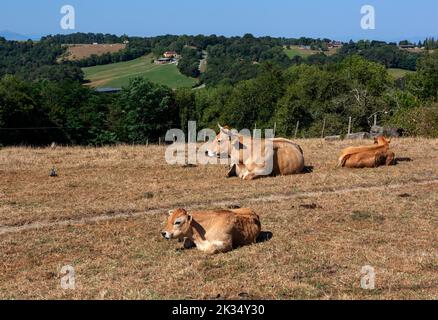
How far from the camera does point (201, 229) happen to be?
11078mm

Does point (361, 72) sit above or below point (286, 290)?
above

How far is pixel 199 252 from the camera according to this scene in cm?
1087

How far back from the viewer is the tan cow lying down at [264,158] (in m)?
18.8

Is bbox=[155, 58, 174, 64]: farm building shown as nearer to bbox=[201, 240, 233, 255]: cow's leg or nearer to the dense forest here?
the dense forest

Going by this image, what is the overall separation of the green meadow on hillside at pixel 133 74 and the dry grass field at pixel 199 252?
110 meters

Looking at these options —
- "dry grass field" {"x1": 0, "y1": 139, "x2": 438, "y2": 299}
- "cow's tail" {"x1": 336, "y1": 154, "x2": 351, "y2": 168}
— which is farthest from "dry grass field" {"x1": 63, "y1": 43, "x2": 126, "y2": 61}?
"cow's tail" {"x1": 336, "y1": 154, "x2": 351, "y2": 168}

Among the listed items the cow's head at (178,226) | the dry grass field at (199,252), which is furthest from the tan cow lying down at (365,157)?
the cow's head at (178,226)

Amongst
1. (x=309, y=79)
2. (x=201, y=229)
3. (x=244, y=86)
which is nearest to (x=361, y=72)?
(x=309, y=79)

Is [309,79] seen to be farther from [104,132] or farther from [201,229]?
[201,229]

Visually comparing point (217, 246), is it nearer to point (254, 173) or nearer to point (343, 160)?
point (254, 173)

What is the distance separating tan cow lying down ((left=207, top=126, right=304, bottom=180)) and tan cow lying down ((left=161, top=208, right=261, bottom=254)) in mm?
7378

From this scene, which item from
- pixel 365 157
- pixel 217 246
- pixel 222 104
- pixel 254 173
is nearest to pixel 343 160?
pixel 365 157

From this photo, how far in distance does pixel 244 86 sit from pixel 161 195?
80856mm

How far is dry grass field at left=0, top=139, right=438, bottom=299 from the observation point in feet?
29.4
